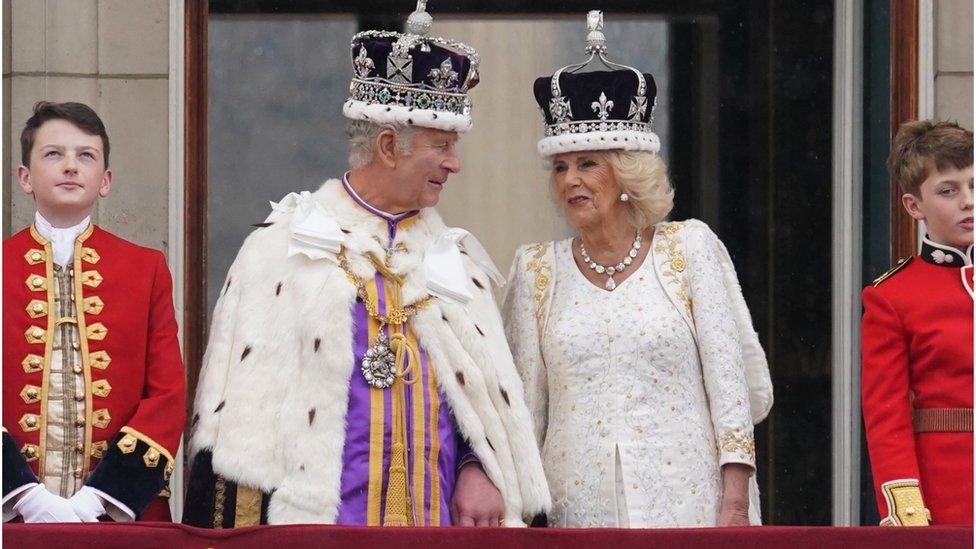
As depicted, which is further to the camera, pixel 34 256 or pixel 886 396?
pixel 34 256

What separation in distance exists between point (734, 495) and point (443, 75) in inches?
50.2

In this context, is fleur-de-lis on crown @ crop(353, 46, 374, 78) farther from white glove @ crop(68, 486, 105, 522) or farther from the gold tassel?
white glove @ crop(68, 486, 105, 522)

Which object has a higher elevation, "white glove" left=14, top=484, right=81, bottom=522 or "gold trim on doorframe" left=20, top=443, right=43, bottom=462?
"gold trim on doorframe" left=20, top=443, right=43, bottom=462

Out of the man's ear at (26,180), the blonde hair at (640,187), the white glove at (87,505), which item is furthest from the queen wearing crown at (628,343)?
the man's ear at (26,180)

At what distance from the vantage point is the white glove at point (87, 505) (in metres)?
4.32

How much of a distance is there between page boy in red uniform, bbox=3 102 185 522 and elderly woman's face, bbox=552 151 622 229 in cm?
107

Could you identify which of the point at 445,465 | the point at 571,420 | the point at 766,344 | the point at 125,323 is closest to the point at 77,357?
the point at 125,323

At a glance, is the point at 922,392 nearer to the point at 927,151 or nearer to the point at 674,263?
the point at 927,151

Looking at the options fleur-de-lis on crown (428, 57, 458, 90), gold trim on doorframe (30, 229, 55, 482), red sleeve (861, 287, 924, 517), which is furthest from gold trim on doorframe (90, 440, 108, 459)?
red sleeve (861, 287, 924, 517)

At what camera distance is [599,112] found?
500 centimetres

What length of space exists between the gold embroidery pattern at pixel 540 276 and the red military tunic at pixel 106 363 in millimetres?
942

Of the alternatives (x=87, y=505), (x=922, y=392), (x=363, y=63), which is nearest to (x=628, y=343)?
(x=922, y=392)

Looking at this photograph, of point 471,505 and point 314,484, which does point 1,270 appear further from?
point 471,505

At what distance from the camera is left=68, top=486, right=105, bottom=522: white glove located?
4.32 m
